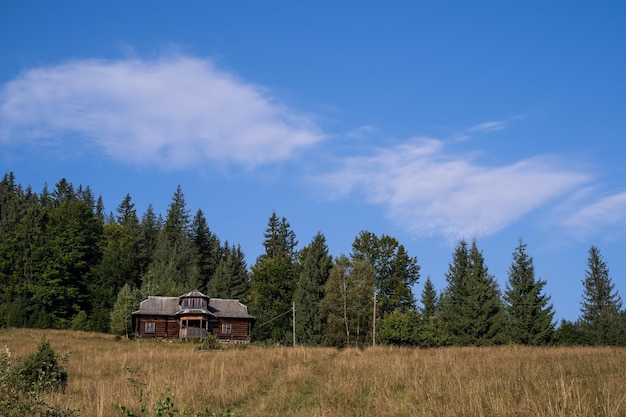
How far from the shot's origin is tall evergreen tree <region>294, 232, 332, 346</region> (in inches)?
2010

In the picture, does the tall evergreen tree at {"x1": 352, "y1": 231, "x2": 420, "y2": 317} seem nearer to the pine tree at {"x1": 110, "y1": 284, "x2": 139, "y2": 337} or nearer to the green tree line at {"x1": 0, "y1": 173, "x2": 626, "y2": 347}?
the green tree line at {"x1": 0, "y1": 173, "x2": 626, "y2": 347}

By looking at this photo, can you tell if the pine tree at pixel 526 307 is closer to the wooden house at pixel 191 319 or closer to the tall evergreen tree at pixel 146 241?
the wooden house at pixel 191 319

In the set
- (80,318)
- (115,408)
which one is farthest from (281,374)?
(80,318)

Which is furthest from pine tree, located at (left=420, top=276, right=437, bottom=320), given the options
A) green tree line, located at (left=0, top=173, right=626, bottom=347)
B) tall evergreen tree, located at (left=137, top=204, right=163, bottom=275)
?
tall evergreen tree, located at (left=137, top=204, right=163, bottom=275)

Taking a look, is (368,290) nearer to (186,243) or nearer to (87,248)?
(186,243)

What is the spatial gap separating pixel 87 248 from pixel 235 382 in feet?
217

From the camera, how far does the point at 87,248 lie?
229ft

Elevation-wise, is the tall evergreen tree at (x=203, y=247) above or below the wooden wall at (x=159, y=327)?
above

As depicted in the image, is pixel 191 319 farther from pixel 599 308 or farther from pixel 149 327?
pixel 599 308

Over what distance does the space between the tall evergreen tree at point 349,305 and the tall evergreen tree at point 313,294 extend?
6.66 ft

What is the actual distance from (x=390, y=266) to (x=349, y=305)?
1344 centimetres

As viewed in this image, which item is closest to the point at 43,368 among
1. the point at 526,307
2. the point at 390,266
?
the point at 526,307

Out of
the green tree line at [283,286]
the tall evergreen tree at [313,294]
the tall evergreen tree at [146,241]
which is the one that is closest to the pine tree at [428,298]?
the green tree line at [283,286]

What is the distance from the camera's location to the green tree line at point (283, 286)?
41844 millimetres
